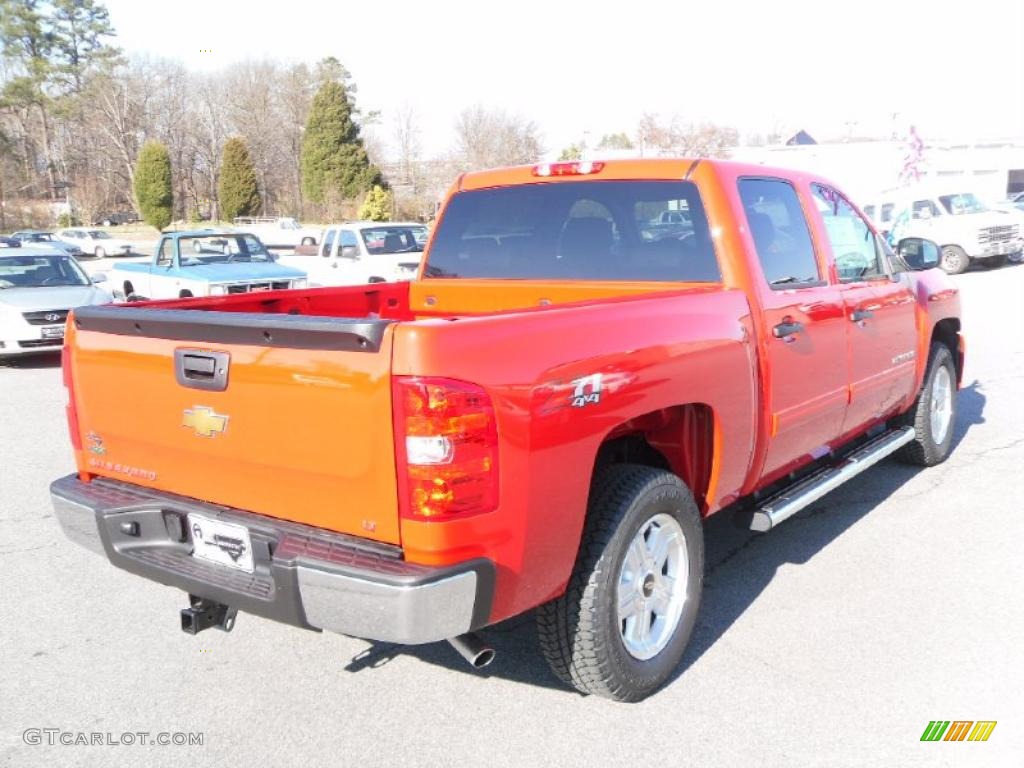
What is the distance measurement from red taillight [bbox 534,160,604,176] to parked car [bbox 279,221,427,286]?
10.9 m

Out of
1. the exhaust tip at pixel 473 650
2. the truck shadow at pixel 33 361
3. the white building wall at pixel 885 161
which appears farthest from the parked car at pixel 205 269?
the white building wall at pixel 885 161

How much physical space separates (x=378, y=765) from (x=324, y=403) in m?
1.26

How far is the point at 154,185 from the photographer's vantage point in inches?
1976

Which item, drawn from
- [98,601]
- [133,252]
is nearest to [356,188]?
[133,252]

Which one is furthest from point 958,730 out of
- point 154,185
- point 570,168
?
point 154,185

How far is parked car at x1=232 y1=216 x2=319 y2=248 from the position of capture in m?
40.5

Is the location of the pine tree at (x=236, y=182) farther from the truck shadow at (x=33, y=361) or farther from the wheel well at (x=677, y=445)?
the wheel well at (x=677, y=445)

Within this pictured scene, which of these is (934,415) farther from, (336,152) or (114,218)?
(114,218)

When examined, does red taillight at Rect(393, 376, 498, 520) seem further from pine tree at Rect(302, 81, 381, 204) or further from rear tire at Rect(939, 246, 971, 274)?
pine tree at Rect(302, 81, 381, 204)

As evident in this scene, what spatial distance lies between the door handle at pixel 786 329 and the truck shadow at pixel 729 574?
46.3 inches

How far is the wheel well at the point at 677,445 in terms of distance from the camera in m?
3.46

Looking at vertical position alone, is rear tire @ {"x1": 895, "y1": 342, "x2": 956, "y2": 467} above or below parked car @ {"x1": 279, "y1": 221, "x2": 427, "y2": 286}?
below

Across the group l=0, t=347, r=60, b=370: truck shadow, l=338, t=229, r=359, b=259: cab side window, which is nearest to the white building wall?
l=338, t=229, r=359, b=259: cab side window

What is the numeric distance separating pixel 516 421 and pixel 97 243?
4532 centimetres
